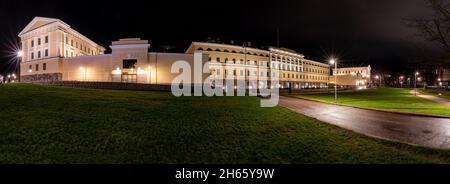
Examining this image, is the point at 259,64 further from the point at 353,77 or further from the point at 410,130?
the point at 410,130

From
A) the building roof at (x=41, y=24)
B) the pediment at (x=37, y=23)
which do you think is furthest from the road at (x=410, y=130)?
the pediment at (x=37, y=23)

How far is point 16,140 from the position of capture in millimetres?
7508

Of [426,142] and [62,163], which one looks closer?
[62,163]

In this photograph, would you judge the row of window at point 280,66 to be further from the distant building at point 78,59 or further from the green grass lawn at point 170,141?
the green grass lawn at point 170,141

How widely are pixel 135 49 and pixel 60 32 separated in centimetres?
1770

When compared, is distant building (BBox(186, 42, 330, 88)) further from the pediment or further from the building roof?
the pediment

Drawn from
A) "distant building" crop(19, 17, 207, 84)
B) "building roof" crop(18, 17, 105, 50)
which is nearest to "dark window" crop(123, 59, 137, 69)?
"distant building" crop(19, 17, 207, 84)

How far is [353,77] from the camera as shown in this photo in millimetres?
110812

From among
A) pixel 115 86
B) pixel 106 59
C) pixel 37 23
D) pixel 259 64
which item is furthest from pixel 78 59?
pixel 259 64

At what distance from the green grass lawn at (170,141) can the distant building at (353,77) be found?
346 ft

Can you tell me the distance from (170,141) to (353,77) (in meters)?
119

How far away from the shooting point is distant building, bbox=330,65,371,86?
11081cm
